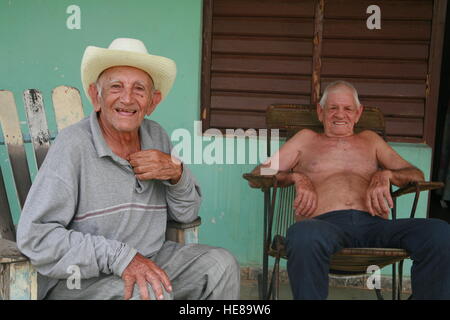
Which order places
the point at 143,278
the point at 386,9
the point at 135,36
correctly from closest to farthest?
the point at 143,278 < the point at 386,9 < the point at 135,36

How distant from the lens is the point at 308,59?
3910 millimetres

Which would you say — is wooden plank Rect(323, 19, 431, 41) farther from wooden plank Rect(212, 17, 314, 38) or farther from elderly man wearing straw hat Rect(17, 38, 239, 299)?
elderly man wearing straw hat Rect(17, 38, 239, 299)

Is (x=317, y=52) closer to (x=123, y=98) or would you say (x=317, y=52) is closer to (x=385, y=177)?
(x=385, y=177)

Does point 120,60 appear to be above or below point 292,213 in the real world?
above

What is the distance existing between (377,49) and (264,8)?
833mm

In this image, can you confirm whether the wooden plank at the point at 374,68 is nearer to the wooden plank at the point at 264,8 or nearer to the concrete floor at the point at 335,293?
the wooden plank at the point at 264,8

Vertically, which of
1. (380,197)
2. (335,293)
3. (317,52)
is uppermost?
(317,52)

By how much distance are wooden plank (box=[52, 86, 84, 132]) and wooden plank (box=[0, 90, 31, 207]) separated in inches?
8.4

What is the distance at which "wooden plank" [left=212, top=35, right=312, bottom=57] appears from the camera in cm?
390

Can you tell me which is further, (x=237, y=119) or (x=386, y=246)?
(x=237, y=119)

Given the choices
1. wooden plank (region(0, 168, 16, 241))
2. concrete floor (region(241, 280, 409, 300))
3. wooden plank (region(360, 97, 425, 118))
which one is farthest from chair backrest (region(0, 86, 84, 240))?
wooden plank (region(360, 97, 425, 118))

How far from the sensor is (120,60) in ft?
7.67

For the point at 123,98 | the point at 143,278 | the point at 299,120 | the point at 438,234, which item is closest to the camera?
the point at 143,278

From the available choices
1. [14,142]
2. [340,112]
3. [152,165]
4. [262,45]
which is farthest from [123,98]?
[262,45]
